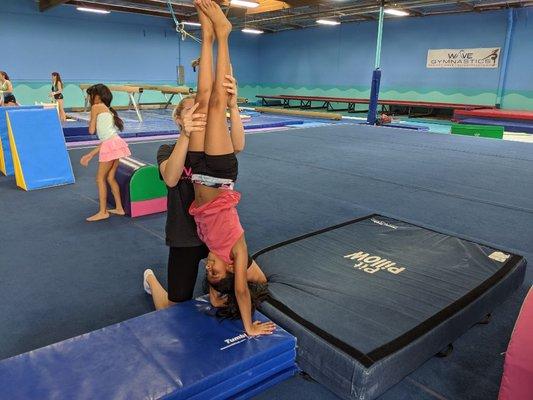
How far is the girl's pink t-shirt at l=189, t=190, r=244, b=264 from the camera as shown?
6.46 ft

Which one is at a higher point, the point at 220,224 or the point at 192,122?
the point at 192,122

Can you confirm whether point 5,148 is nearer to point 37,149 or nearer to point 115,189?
point 37,149

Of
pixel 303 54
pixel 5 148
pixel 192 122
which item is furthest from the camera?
pixel 303 54

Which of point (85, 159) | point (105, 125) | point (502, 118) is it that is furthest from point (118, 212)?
point (502, 118)

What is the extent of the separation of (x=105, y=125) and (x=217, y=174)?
2.54m

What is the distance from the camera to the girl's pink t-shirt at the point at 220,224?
6.46ft

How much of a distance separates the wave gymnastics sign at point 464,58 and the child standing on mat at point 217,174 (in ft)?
47.0

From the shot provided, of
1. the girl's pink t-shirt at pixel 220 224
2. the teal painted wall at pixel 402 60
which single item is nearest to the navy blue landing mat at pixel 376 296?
the girl's pink t-shirt at pixel 220 224

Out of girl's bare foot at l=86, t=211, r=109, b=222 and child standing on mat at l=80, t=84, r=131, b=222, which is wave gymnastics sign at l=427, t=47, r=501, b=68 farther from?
girl's bare foot at l=86, t=211, r=109, b=222

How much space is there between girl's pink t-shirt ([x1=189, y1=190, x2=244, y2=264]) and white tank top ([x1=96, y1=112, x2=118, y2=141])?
2.50 metres

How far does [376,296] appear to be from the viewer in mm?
2283

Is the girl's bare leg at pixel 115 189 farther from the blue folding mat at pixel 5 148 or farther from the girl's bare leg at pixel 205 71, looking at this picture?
the girl's bare leg at pixel 205 71

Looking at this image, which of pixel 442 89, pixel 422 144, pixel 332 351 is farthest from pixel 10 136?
pixel 442 89

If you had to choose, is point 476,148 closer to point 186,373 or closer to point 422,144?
point 422,144
